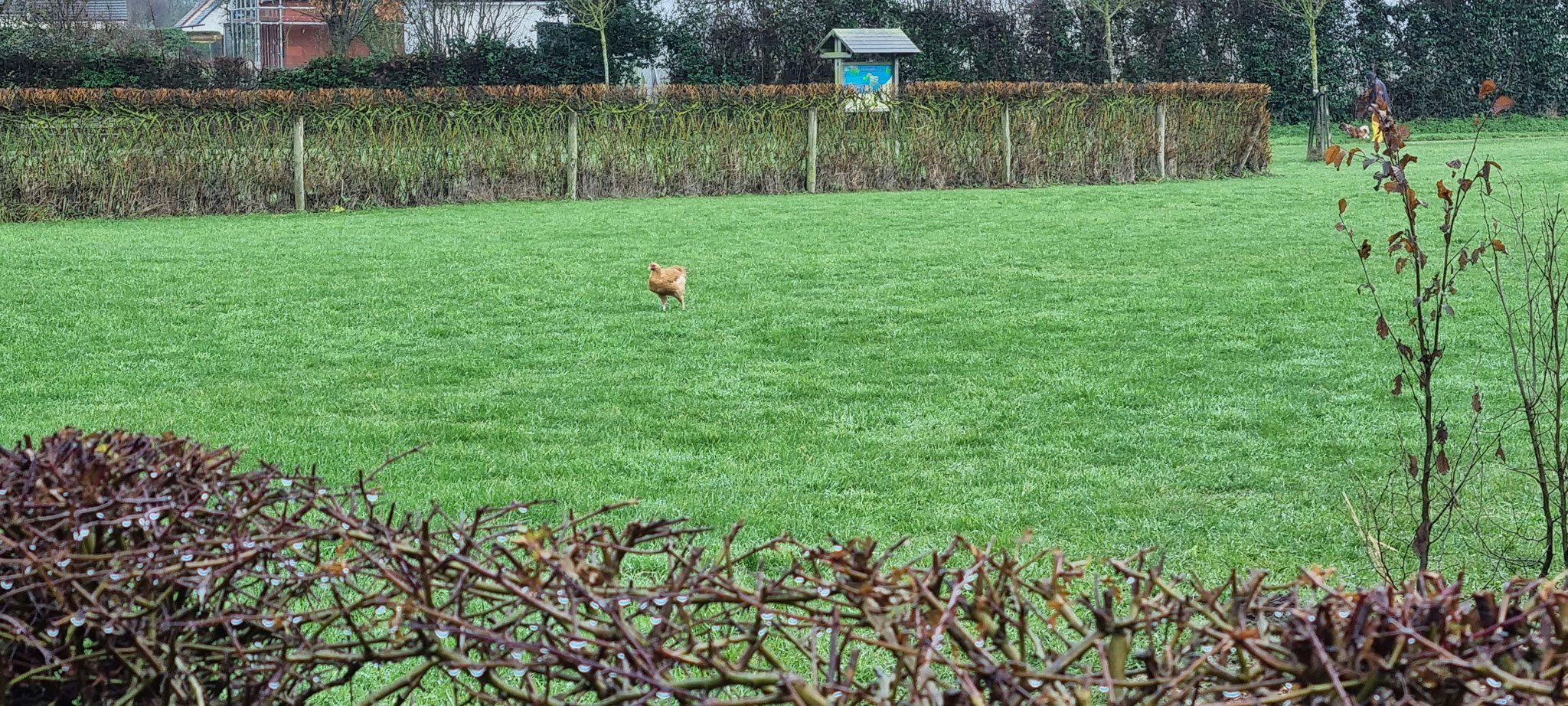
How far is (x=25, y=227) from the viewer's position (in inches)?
588

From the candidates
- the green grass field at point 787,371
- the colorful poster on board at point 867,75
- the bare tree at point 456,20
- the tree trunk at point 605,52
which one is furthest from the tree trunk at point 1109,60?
the green grass field at point 787,371

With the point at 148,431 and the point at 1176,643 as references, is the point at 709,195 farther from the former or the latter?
the point at 1176,643

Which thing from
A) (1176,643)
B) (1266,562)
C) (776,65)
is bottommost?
(1266,562)

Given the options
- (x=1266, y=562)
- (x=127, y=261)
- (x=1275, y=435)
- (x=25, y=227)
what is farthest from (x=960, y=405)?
(x=25, y=227)

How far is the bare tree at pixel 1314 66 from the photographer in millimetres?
24531

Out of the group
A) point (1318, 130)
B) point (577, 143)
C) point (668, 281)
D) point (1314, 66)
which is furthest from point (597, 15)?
point (668, 281)

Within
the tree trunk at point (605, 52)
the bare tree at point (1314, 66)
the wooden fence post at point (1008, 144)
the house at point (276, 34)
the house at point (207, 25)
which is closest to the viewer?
the wooden fence post at point (1008, 144)

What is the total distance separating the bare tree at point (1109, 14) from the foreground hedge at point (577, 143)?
983cm

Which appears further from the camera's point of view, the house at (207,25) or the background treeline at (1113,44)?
the house at (207,25)

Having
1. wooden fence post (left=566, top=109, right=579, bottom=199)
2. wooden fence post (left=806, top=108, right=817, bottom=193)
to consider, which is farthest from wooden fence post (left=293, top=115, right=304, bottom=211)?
wooden fence post (left=806, top=108, right=817, bottom=193)

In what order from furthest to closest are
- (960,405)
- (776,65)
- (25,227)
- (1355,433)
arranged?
(776,65)
(25,227)
(960,405)
(1355,433)

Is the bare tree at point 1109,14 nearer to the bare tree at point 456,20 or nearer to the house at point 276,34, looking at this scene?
the bare tree at point 456,20

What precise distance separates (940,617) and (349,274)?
10.3 meters

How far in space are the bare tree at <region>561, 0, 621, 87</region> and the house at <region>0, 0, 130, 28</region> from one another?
406 inches
